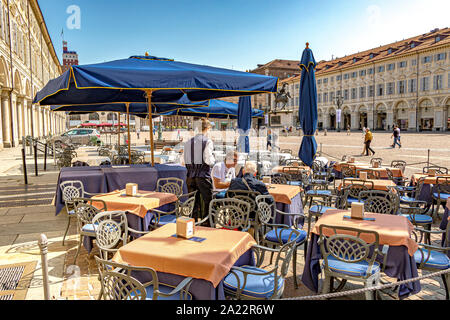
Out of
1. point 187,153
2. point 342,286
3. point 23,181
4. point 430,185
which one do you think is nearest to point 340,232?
point 342,286

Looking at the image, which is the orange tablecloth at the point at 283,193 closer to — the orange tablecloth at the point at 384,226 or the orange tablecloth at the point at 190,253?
the orange tablecloth at the point at 384,226

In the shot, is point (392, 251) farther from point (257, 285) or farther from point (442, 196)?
point (442, 196)

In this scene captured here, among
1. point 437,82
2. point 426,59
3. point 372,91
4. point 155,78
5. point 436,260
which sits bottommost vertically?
point 436,260

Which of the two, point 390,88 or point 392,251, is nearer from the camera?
point 392,251

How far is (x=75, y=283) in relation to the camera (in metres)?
3.82

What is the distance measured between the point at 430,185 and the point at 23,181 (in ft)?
38.3

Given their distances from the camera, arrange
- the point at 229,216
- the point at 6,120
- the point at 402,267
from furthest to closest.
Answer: the point at 6,120 < the point at 229,216 < the point at 402,267

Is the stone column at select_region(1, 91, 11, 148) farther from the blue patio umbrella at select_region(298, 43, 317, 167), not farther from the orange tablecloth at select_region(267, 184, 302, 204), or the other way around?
Answer: the orange tablecloth at select_region(267, 184, 302, 204)

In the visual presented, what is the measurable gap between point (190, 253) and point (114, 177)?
4084mm

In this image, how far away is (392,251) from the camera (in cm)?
333

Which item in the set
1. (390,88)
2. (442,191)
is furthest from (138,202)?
(390,88)

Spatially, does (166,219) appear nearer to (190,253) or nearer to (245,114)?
(190,253)

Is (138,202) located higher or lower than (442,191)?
higher

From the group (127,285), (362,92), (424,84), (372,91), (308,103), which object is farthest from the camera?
(362,92)
